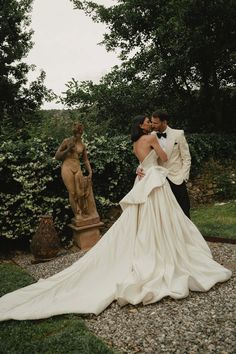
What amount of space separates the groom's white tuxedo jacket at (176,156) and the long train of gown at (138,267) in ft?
2.27

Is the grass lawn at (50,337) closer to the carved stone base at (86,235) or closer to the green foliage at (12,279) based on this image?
Answer: the green foliage at (12,279)

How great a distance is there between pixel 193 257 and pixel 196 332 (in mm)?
1328

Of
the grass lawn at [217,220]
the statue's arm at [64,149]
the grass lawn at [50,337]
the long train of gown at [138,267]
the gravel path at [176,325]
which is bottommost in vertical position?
the grass lawn at [217,220]

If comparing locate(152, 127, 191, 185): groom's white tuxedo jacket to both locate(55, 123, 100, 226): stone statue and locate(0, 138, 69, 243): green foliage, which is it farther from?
locate(0, 138, 69, 243): green foliage

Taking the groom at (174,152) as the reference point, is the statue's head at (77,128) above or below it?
above

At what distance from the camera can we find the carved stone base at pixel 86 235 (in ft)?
22.2

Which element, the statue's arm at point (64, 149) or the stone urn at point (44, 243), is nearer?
the stone urn at point (44, 243)

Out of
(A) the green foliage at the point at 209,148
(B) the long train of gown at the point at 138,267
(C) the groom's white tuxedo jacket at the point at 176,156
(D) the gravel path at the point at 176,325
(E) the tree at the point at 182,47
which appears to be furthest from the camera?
(E) the tree at the point at 182,47

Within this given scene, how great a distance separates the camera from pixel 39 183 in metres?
7.17

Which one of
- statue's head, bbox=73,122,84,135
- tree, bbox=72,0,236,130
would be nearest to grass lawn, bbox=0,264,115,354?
statue's head, bbox=73,122,84,135

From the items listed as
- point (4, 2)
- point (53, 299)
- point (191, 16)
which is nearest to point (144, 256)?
point (53, 299)

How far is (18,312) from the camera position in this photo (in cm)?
375

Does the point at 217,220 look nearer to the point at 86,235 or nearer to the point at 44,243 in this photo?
the point at 86,235

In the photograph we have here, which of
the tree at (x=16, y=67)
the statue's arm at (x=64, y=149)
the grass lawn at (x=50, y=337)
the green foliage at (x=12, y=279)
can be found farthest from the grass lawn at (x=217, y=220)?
the tree at (x=16, y=67)
